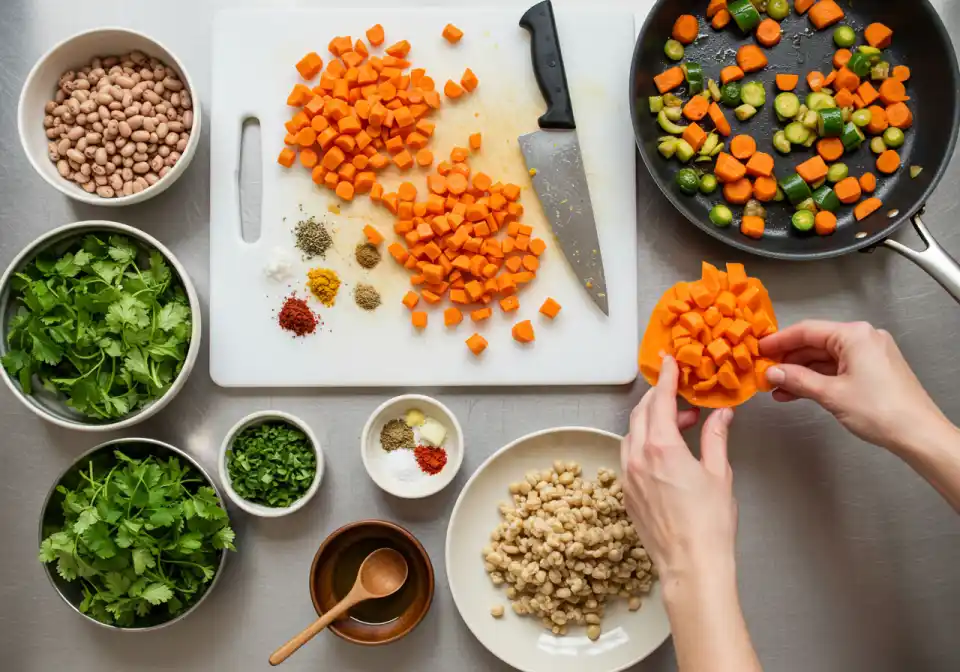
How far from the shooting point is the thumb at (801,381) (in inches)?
65.2

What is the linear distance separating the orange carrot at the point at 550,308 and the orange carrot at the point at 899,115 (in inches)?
37.9

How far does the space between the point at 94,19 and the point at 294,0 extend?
54 cm

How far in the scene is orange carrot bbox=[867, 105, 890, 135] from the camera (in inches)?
77.9

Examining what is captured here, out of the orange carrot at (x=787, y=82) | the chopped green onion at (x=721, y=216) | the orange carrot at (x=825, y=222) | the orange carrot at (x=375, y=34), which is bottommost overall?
the orange carrot at (x=825, y=222)

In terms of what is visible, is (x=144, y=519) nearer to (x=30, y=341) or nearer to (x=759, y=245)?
(x=30, y=341)

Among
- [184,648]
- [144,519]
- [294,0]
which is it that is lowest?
[184,648]

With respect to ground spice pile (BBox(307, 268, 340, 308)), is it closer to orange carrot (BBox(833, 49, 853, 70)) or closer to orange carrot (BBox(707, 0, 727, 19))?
orange carrot (BBox(707, 0, 727, 19))

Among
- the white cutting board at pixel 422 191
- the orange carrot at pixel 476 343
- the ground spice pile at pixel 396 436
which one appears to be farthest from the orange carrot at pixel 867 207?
the ground spice pile at pixel 396 436

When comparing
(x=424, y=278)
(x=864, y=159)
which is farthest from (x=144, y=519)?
(x=864, y=159)

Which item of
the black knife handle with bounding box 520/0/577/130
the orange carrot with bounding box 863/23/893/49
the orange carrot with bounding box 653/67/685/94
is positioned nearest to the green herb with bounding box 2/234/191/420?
the black knife handle with bounding box 520/0/577/130

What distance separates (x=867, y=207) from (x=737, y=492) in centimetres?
79

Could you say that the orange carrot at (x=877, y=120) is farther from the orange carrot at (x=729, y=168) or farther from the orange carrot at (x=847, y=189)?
the orange carrot at (x=729, y=168)

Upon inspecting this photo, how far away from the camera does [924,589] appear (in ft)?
6.81

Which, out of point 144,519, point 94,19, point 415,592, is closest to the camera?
point 144,519
